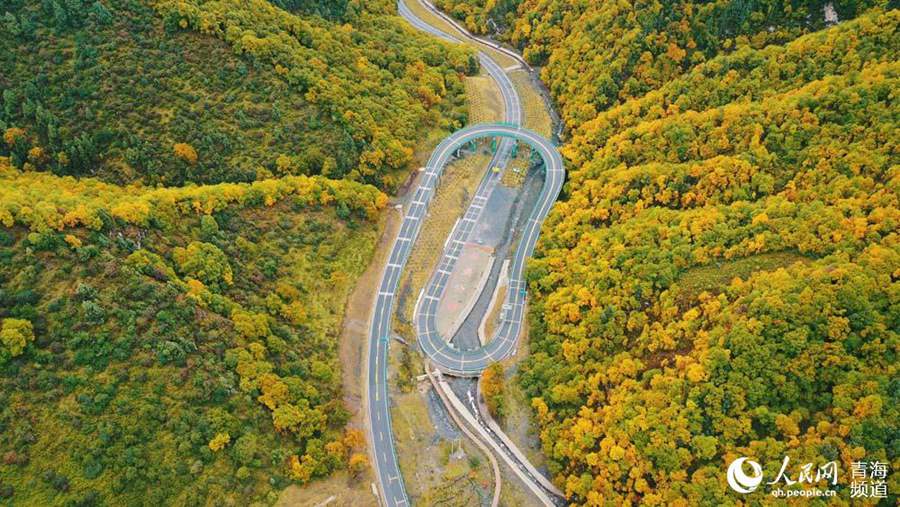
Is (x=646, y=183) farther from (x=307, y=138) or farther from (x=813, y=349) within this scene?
(x=307, y=138)

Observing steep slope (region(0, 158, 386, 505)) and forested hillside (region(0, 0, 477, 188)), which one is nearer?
steep slope (region(0, 158, 386, 505))

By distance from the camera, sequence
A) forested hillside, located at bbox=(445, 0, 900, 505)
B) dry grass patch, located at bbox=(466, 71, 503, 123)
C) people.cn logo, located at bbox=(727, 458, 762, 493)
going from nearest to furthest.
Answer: people.cn logo, located at bbox=(727, 458, 762, 493) < forested hillside, located at bbox=(445, 0, 900, 505) < dry grass patch, located at bbox=(466, 71, 503, 123)

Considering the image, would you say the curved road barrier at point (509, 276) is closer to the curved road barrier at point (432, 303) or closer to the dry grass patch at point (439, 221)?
the curved road barrier at point (432, 303)

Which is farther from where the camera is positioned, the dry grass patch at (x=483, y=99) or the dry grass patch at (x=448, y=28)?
→ the dry grass patch at (x=448, y=28)

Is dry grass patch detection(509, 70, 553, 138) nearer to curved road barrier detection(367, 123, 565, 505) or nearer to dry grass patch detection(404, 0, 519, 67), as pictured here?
dry grass patch detection(404, 0, 519, 67)

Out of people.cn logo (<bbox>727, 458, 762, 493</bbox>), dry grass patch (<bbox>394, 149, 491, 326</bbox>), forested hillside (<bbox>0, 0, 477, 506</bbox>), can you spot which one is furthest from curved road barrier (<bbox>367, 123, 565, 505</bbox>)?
people.cn logo (<bbox>727, 458, 762, 493</bbox>)
